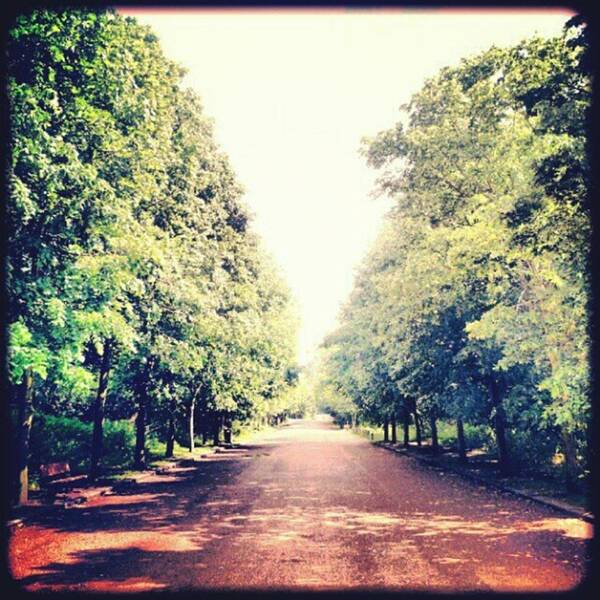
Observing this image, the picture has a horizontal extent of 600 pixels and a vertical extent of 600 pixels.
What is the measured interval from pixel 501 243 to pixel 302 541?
8.70 m

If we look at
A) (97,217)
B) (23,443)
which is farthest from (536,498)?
(23,443)

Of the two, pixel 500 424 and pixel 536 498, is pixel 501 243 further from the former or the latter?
pixel 500 424

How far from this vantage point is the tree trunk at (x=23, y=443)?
12.1 m

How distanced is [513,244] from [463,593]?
811 centimetres

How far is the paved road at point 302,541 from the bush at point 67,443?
6.88 m

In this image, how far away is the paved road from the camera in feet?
21.6

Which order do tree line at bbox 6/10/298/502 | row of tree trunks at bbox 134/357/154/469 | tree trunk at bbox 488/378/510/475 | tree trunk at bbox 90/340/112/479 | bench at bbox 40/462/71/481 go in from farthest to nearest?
row of tree trunks at bbox 134/357/154/469
tree trunk at bbox 488/378/510/475
tree trunk at bbox 90/340/112/479
bench at bbox 40/462/71/481
tree line at bbox 6/10/298/502

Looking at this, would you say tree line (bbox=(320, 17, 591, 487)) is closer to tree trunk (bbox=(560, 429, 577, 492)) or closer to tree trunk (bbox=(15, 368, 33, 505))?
tree trunk (bbox=(560, 429, 577, 492))

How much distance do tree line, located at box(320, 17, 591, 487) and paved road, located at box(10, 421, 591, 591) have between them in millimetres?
3373

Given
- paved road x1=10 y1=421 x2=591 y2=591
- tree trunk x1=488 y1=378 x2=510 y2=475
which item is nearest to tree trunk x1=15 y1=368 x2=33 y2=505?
paved road x1=10 y1=421 x2=591 y2=591

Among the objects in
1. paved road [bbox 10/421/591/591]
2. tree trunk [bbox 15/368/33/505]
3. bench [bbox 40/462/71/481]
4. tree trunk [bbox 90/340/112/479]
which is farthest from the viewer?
tree trunk [bbox 90/340/112/479]

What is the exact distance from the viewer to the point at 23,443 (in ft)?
41.2

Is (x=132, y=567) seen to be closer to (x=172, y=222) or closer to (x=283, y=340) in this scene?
(x=172, y=222)

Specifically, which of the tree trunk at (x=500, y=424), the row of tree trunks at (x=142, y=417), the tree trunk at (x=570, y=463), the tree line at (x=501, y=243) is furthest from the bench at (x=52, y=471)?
the tree trunk at (x=570, y=463)
